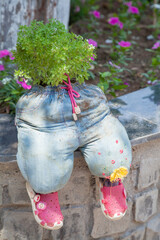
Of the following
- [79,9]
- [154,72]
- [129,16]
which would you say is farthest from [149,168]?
[79,9]

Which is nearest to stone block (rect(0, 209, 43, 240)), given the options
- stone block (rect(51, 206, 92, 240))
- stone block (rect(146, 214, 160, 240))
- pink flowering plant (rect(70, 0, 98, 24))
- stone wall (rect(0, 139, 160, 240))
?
stone wall (rect(0, 139, 160, 240))

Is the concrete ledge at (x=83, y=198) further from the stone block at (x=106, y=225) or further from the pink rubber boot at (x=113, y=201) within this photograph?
the pink rubber boot at (x=113, y=201)

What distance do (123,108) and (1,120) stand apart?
68 cm

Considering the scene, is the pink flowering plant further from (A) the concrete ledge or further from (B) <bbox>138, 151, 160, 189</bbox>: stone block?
→ (B) <bbox>138, 151, 160, 189</bbox>: stone block

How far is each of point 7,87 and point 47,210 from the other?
0.92 m

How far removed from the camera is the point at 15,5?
2346 mm

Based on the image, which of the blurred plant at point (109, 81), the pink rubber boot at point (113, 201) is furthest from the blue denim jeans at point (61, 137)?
the blurred plant at point (109, 81)

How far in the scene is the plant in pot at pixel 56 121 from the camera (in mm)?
1482

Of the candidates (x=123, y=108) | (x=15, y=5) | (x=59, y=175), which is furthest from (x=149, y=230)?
(x=15, y=5)

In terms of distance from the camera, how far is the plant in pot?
4.86 feet

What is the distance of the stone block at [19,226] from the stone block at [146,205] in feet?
1.78

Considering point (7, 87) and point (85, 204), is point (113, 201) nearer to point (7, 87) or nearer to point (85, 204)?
point (85, 204)

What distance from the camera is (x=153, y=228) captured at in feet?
7.14

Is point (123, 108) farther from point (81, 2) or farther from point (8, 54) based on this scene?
point (81, 2)
